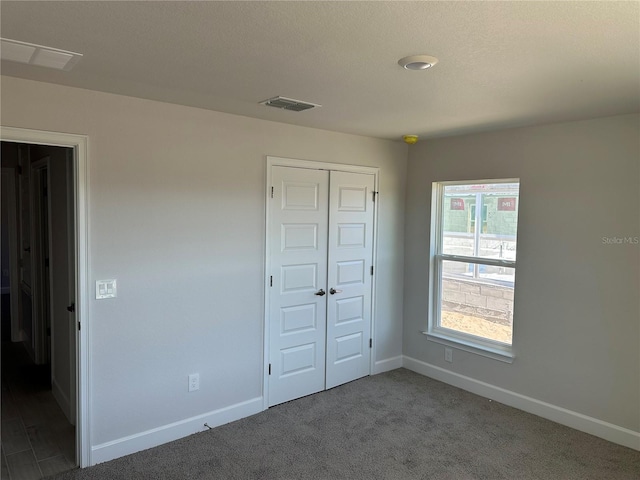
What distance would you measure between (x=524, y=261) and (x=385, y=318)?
1.49 meters

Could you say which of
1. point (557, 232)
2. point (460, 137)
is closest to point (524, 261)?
point (557, 232)

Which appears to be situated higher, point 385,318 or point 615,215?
point 615,215

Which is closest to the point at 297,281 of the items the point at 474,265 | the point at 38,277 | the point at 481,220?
A: the point at 474,265

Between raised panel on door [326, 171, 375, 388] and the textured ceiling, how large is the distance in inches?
46.9

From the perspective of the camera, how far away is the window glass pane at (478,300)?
12.9 feet

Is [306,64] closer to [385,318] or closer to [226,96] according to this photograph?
[226,96]

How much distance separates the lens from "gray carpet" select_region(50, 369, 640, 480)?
2854mm

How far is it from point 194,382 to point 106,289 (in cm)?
97

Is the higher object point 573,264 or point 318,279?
point 573,264

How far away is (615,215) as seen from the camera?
3238 millimetres

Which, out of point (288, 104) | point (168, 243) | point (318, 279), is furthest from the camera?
point (318, 279)

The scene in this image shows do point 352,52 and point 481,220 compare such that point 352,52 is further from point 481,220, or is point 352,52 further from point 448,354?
point 448,354

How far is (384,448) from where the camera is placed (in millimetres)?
3152

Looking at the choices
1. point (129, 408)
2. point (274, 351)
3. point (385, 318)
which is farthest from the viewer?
point (385, 318)
